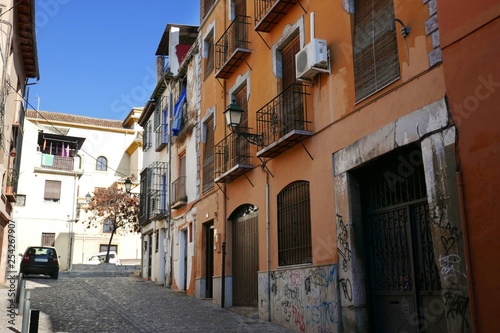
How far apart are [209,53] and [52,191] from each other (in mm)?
25803

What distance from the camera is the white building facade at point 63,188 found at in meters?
38.2

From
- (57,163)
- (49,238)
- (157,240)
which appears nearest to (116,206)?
(49,238)

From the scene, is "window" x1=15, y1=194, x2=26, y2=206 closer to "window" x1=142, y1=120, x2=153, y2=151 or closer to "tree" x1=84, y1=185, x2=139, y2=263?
"tree" x1=84, y1=185, x2=139, y2=263

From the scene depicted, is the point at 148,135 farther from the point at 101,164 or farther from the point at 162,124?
the point at 101,164

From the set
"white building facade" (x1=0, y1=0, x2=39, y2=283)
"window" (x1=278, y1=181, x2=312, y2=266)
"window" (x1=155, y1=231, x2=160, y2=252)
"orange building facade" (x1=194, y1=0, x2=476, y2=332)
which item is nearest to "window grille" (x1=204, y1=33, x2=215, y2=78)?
"orange building facade" (x1=194, y1=0, x2=476, y2=332)

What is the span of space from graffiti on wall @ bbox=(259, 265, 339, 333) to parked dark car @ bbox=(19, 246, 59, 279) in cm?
1358

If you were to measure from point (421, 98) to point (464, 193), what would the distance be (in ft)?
5.25

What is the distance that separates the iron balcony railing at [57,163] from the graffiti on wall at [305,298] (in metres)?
31.4

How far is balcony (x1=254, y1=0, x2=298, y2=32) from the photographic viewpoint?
1125 centimetres

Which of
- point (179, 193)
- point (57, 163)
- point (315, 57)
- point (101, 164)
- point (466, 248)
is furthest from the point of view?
point (101, 164)

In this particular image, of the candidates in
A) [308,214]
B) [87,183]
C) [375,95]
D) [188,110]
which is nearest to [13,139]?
[188,110]

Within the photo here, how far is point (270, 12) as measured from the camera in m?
11.5

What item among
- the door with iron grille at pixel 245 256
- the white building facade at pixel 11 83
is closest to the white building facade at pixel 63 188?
the white building facade at pixel 11 83

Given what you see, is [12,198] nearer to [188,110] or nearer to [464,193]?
[188,110]
